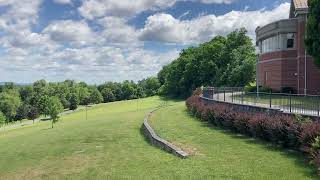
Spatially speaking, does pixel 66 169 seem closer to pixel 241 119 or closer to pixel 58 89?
pixel 241 119

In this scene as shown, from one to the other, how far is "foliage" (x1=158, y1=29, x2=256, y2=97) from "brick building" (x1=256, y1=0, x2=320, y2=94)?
880 inches

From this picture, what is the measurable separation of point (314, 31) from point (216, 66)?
205 ft

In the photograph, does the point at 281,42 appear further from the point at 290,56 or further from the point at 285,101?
the point at 285,101

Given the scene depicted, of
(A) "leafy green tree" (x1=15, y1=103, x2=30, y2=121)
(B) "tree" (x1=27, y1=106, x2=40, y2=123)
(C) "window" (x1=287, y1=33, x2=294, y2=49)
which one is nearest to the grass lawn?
(C) "window" (x1=287, y1=33, x2=294, y2=49)

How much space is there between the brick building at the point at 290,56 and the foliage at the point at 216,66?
22.4m

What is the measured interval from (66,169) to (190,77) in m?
90.1

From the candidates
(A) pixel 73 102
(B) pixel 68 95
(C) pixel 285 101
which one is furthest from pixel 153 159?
(B) pixel 68 95

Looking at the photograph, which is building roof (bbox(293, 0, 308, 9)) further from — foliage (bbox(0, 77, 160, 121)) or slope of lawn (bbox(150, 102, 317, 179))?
foliage (bbox(0, 77, 160, 121))

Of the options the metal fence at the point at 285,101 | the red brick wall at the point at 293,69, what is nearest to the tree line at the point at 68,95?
the red brick wall at the point at 293,69

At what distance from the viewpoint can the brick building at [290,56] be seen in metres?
42.8

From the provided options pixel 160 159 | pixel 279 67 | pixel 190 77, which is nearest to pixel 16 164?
pixel 160 159

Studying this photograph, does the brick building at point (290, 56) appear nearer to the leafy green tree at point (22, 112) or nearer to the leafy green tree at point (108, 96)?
the leafy green tree at point (22, 112)

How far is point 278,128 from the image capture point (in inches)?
711

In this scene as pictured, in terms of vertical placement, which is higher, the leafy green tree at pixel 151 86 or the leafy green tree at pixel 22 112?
the leafy green tree at pixel 151 86
